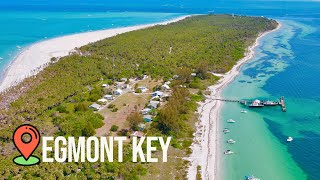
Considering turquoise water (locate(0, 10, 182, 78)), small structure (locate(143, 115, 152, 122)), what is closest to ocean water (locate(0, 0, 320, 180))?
turquoise water (locate(0, 10, 182, 78))

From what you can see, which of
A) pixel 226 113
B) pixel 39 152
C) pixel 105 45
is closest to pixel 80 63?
pixel 105 45

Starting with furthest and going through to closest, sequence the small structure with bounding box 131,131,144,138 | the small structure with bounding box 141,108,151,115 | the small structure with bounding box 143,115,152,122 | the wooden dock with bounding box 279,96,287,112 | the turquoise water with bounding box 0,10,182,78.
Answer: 1. the turquoise water with bounding box 0,10,182,78
2. the wooden dock with bounding box 279,96,287,112
3. the small structure with bounding box 141,108,151,115
4. the small structure with bounding box 143,115,152,122
5. the small structure with bounding box 131,131,144,138

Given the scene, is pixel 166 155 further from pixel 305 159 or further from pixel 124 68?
pixel 124 68

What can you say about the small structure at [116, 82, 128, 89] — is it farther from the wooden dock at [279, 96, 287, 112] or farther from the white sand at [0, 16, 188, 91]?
the wooden dock at [279, 96, 287, 112]

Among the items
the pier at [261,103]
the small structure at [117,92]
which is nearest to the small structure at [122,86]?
the small structure at [117,92]

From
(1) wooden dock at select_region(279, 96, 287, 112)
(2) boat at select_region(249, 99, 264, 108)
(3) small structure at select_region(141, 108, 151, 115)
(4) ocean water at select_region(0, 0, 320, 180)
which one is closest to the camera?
(4) ocean water at select_region(0, 0, 320, 180)

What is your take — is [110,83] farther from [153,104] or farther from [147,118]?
[147,118]
